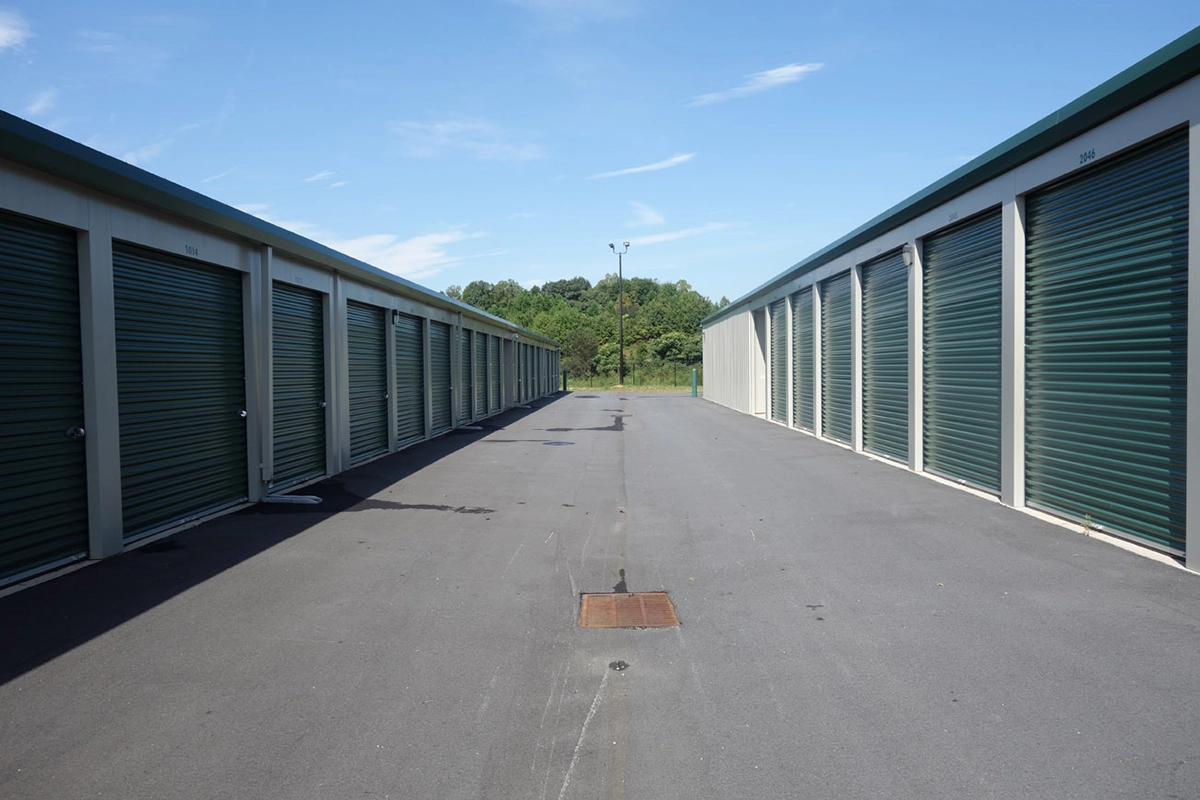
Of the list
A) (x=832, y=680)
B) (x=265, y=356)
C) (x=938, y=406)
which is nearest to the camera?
(x=832, y=680)

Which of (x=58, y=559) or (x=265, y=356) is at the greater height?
(x=265, y=356)

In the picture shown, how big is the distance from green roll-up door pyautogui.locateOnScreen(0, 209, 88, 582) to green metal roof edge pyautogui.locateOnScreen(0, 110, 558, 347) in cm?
53

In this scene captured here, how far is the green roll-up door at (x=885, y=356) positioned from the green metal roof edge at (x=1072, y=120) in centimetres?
114

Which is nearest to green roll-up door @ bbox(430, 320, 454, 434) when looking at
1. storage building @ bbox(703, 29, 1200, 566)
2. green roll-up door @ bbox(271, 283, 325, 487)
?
green roll-up door @ bbox(271, 283, 325, 487)

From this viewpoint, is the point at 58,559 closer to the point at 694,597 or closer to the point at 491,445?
the point at 694,597

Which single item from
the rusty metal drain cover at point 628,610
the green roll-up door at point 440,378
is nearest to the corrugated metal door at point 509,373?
the green roll-up door at point 440,378

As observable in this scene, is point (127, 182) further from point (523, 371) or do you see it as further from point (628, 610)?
point (523, 371)

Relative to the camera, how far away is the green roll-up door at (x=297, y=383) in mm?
11061

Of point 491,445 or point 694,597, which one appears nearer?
point 694,597

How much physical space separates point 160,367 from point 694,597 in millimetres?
5942

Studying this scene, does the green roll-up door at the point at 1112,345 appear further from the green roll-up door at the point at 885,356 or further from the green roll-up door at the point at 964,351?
the green roll-up door at the point at 885,356

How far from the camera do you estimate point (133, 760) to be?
3514 mm

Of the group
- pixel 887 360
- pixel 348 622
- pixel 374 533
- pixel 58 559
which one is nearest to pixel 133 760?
pixel 348 622

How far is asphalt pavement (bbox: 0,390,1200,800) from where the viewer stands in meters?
3.38
